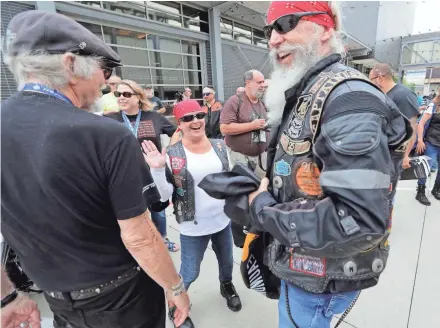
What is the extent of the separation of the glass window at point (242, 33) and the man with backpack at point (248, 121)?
10.1m

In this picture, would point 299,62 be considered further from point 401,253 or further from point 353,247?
point 401,253

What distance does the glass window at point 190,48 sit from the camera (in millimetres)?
10422

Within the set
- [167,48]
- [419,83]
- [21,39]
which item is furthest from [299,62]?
[419,83]

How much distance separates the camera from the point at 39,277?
1100 millimetres

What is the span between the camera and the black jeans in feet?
3.77

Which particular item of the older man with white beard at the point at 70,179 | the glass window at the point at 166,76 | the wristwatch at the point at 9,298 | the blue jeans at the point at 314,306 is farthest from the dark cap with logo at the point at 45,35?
the glass window at the point at 166,76

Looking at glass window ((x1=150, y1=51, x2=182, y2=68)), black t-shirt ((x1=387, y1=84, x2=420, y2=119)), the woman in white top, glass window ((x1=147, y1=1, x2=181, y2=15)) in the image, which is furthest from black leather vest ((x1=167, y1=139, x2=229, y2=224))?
glass window ((x1=147, y1=1, x2=181, y2=15))

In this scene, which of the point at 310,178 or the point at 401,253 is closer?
the point at 310,178

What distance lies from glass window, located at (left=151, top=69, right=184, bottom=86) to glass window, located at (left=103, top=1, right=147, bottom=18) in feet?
5.96

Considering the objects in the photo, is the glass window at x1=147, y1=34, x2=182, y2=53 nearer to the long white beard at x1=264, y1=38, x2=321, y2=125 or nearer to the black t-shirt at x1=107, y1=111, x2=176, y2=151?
the black t-shirt at x1=107, y1=111, x2=176, y2=151

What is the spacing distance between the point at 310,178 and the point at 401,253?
2.83 meters

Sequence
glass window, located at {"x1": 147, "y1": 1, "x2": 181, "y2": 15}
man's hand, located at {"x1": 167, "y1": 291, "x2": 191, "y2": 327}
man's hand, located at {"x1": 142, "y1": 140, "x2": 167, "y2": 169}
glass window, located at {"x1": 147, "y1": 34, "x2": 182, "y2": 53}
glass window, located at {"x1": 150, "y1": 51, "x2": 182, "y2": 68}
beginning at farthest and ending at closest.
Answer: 1. glass window, located at {"x1": 150, "y1": 51, "x2": 182, "y2": 68}
2. glass window, located at {"x1": 147, "y1": 34, "x2": 182, "y2": 53}
3. glass window, located at {"x1": 147, "y1": 1, "x2": 181, "y2": 15}
4. man's hand, located at {"x1": 142, "y1": 140, "x2": 167, "y2": 169}
5. man's hand, located at {"x1": 167, "y1": 291, "x2": 191, "y2": 327}

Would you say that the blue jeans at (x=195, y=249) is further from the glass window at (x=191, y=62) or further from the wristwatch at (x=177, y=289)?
the glass window at (x=191, y=62)

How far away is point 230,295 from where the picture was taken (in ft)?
7.91
